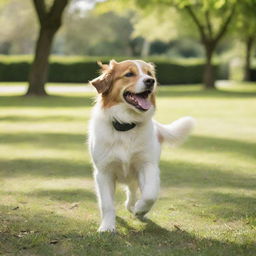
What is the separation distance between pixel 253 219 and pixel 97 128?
1.88 meters

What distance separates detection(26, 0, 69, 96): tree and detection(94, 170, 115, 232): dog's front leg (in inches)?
779

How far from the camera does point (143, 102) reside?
17.6 feet

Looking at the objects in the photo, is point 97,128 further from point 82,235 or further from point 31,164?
point 31,164

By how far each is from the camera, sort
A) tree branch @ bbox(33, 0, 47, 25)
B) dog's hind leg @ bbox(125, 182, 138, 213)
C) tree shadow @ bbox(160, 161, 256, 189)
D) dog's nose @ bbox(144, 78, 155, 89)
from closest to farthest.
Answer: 1. dog's nose @ bbox(144, 78, 155, 89)
2. dog's hind leg @ bbox(125, 182, 138, 213)
3. tree shadow @ bbox(160, 161, 256, 189)
4. tree branch @ bbox(33, 0, 47, 25)

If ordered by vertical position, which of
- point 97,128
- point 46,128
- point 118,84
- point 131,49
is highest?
point 118,84

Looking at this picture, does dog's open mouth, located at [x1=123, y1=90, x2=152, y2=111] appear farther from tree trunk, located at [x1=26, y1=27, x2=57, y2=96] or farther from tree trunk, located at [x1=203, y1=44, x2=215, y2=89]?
tree trunk, located at [x1=203, y1=44, x2=215, y2=89]

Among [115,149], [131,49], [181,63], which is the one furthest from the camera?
[131,49]

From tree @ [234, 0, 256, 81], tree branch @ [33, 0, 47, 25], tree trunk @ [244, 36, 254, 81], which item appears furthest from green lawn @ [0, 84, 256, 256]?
tree trunk @ [244, 36, 254, 81]

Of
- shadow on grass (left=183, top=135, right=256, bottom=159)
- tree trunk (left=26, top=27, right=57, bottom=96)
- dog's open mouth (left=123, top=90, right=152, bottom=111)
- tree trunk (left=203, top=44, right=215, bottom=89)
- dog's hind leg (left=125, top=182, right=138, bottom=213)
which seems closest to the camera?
dog's open mouth (left=123, top=90, right=152, bottom=111)

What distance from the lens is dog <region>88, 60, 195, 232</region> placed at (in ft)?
17.4

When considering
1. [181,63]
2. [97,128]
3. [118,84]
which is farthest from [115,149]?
[181,63]

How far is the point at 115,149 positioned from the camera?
5.32 metres

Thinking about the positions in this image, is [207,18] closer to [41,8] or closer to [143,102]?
[41,8]

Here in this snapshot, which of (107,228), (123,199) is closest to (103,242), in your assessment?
(107,228)
